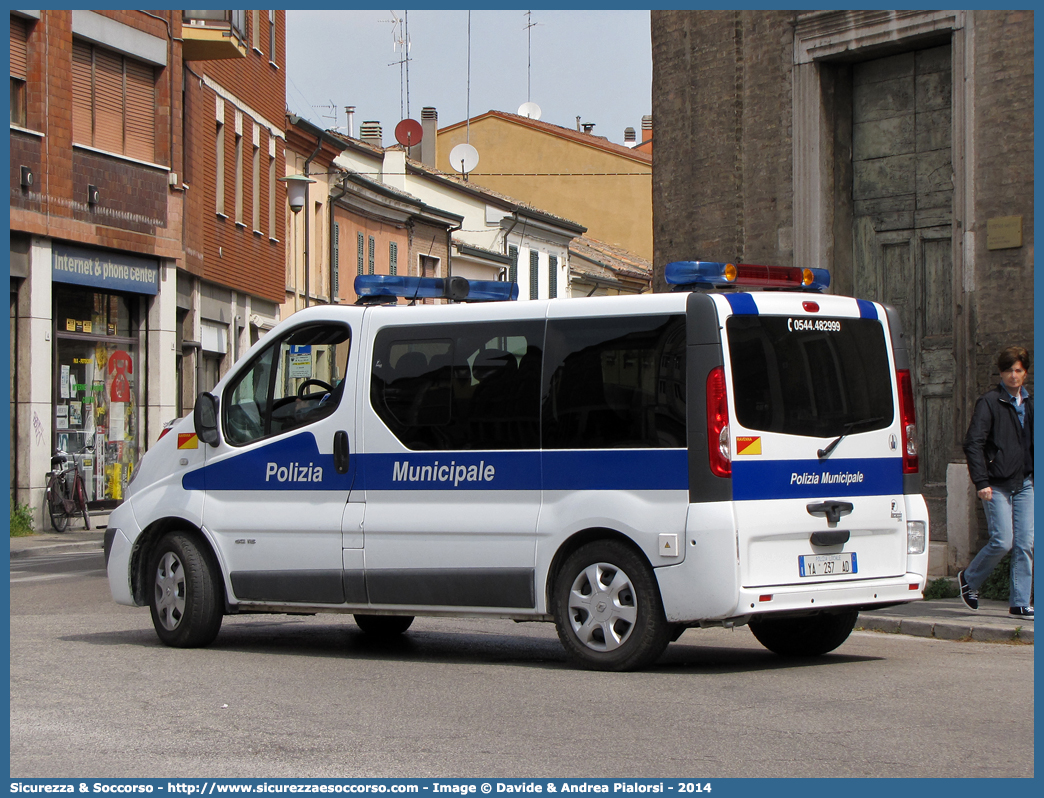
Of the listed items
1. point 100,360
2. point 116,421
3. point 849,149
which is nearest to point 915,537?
point 849,149

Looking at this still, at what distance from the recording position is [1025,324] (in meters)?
13.9

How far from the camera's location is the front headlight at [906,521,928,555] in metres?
9.07

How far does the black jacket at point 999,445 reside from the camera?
1109 centimetres

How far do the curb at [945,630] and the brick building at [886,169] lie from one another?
11.5 ft

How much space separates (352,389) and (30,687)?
266 centimetres

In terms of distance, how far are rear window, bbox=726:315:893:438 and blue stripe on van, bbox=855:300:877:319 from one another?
36 millimetres

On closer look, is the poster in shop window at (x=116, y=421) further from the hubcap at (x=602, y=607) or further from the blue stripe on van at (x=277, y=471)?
the hubcap at (x=602, y=607)

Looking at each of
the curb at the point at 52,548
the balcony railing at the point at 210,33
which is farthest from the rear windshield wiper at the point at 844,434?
the balcony railing at the point at 210,33

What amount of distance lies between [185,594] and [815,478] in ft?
13.8

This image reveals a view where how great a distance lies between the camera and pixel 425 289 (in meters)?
10.0

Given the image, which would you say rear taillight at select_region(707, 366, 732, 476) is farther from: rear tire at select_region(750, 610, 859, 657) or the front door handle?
the front door handle

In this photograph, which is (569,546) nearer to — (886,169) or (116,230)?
(886,169)
